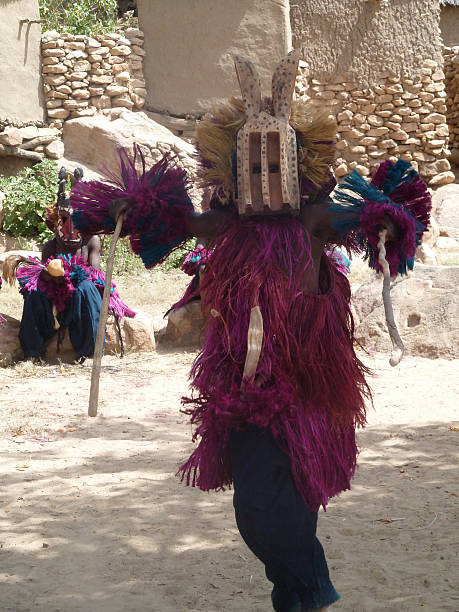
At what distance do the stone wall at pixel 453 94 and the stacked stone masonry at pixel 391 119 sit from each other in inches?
83.2

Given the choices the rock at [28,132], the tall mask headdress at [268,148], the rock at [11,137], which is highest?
the rock at [28,132]

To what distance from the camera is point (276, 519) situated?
235cm

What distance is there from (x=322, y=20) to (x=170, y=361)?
8734mm

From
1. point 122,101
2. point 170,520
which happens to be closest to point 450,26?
point 122,101

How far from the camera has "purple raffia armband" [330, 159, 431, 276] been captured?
2561 mm

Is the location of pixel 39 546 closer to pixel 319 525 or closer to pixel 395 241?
pixel 319 525

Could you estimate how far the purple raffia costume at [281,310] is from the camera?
2.41 metres

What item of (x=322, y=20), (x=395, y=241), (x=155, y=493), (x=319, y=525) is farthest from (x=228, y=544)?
(x=322, y=20)

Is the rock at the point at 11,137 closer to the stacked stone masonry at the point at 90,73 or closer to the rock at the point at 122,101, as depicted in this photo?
the stacked stone masonry at the point at 90,73

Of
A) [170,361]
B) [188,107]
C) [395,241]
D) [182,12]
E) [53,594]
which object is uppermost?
[182,12]

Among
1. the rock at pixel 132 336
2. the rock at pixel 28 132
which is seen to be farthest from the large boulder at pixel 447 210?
the rock at pixel 28 132

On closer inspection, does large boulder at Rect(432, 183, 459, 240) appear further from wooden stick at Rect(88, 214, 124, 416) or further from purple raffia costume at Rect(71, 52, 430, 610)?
wooden stick at Rect(88, 214, 124, 416)

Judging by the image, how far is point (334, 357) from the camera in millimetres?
2592

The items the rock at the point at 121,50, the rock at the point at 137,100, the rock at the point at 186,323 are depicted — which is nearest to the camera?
the rock at the point at 186,323
